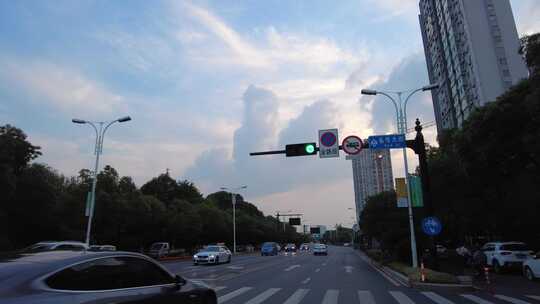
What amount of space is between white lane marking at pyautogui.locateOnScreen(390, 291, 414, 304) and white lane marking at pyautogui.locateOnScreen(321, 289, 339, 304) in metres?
1.82

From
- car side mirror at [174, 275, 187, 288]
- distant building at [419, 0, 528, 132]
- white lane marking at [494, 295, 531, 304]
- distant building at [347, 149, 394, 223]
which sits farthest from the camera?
distant building at [347, 149, 394, 223]

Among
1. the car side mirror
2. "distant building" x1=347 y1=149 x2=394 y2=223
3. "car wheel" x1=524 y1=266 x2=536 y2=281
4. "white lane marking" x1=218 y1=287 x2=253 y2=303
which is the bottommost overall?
"white lane marking" x1=218 y1=287 x2=253 y2=303

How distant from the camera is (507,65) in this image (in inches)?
2685

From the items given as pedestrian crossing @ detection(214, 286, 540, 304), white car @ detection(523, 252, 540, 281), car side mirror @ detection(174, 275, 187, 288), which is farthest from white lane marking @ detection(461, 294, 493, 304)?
car side mirror @ detection(174, 275, 187, 288)

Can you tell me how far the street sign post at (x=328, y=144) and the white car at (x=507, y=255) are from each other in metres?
11.5

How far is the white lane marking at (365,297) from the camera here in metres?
12.9

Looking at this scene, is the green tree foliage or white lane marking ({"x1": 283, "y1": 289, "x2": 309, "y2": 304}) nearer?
white lane marking ({"x1": 283, "y1": 289, "x2": 309, "y2": 304})

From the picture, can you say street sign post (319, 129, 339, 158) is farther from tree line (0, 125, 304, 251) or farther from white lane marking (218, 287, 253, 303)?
tree line (0, 125, 304, 251)

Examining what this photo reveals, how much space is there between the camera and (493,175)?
95.7ft

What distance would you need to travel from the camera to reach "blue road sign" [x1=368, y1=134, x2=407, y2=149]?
2184 cm

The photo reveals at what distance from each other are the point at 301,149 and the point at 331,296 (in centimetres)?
808

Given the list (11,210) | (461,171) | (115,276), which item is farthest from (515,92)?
(11,210)

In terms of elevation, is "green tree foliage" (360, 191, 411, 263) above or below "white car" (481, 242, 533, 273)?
above

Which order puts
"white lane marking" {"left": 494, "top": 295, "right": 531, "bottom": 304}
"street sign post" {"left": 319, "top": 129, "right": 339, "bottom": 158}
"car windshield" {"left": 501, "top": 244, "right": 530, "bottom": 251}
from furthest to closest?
"car windshield" {"left": 501, "top": 244, "right": 530, "bottom": 251}, "street sign post" {"left": 319, "top": 129, "right": 339, "bottom": 158}, "white lane marking" {"left": 494, "top": 295, "right": 531, "bottom": 304}
